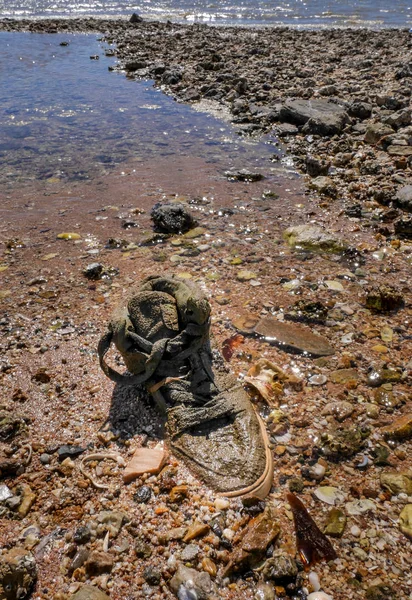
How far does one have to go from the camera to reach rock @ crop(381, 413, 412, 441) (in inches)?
166

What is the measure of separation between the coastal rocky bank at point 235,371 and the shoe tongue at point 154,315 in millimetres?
698

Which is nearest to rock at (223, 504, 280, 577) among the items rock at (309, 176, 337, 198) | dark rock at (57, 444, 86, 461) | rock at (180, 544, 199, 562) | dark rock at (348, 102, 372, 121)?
rock at (180, 544, 199, 562)

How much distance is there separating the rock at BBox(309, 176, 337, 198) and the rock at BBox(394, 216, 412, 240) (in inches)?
71.0

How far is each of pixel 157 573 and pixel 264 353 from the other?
267 centimetres

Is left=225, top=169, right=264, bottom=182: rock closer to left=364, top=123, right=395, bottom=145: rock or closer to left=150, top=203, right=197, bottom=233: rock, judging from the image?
left=150, top=203, right=197, bottom=233: rock

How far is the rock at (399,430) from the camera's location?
4223 mm

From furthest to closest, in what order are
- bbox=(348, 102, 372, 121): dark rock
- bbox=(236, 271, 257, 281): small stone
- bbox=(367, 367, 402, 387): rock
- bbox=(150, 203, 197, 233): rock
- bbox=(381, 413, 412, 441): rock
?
1. bbox=(348, 102, 372, 121): dark rock
2. bbox=(150, 203, 197, 233): rock
3. bbox=(236, 271, 257, 281): small stone
4. bbox=(367, 367, 402, 387): rock
5. bbox=(381, 413, 412, 441): rock

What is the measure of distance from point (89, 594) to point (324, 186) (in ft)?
26.9

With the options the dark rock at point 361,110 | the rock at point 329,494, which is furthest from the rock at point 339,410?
the dark rock at point 361,110

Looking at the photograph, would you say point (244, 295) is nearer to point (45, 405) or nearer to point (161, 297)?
point (161, 297)

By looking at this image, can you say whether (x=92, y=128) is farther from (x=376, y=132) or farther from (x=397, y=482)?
(x=397, y=482)

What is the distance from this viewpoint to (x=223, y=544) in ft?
11.2

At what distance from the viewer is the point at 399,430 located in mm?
4238

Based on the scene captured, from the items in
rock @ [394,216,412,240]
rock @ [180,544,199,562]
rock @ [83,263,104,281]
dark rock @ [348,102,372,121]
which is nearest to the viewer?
rock @ [180,544,199,562]
